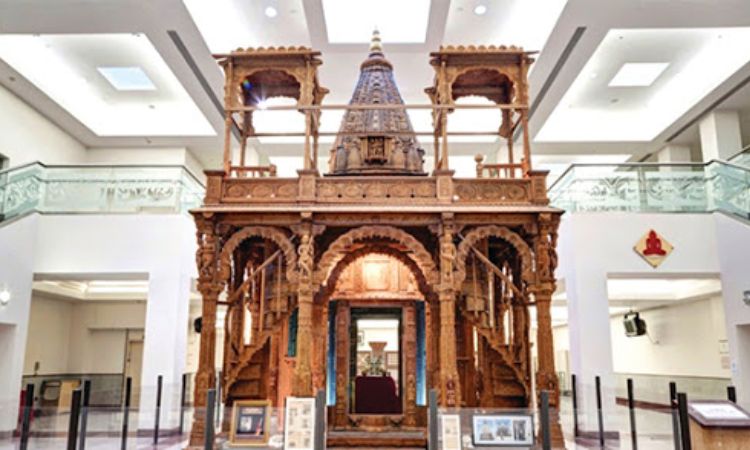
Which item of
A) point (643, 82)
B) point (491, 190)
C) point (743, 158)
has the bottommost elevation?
point (491, 190)

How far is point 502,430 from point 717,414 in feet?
6.52

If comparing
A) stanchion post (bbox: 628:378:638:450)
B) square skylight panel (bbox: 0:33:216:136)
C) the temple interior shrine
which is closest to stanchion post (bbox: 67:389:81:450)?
the temple interior shrine

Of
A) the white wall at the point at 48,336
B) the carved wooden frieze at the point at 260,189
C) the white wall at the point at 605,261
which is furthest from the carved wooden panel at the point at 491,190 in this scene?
the white wall at the point at 48,336

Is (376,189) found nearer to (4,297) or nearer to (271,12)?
(271,12)

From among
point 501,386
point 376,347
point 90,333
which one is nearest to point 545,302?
point 501,386

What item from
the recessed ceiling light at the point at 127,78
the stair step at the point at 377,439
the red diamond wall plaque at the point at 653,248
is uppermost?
Result: the recessed ceiling light at the point at 127,78

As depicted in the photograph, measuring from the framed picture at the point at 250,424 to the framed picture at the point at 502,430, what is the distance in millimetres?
2330

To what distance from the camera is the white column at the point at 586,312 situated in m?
9.91

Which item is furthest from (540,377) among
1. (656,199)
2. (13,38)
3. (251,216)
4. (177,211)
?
(13,38)

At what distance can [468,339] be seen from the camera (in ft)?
29.5

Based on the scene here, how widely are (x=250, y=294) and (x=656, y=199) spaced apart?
304 inches

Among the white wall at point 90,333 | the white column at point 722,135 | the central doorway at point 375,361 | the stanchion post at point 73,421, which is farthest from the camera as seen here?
the white wall at point 90,333

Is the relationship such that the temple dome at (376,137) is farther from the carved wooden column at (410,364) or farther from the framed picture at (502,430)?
the framed picture at (502,430)

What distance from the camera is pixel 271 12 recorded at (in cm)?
1105
